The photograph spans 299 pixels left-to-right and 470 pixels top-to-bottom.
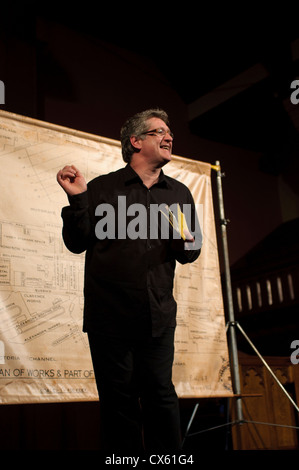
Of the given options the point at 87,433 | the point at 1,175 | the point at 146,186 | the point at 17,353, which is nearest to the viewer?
Result: the point at 146,186

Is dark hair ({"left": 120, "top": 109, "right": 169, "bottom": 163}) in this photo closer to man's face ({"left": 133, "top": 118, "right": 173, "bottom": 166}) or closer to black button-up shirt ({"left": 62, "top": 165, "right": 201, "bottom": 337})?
man's face ({"left": 133, "top": 118, "right": 173, "bottom": 166})

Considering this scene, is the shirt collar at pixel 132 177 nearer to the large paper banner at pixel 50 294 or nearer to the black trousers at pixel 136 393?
the black trousers at pixel 136 393

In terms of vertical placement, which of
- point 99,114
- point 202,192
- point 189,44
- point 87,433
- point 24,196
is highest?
point 189,44

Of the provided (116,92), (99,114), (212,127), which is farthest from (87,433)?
(212,127)

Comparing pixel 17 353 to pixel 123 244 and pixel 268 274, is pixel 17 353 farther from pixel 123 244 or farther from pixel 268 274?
pixel 268 274

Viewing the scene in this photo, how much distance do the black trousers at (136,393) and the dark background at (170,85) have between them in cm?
200

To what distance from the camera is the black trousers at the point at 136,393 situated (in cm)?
158

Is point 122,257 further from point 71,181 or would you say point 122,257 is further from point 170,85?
point 170,85

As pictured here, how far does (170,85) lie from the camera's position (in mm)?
5453

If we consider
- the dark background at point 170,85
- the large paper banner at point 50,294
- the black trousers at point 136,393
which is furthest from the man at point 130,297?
the dark background at point 170,85

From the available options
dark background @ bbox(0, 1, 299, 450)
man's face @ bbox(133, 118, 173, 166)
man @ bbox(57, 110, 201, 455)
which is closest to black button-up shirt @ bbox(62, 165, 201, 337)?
man @ bbox(57, 110, 201, 455)
